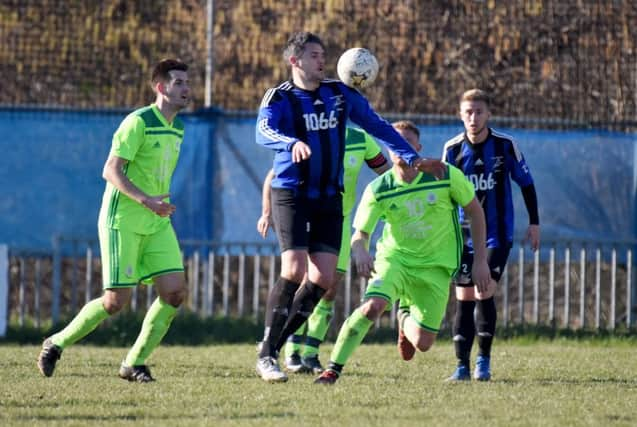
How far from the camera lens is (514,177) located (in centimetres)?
920

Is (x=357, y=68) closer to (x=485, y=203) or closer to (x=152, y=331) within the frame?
(x=485, y=203)

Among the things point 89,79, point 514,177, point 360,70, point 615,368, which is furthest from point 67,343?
point 89,79

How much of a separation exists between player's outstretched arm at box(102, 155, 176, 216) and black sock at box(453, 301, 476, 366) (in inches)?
83.7

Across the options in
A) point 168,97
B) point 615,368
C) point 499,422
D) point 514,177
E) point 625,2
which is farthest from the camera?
point 625,2

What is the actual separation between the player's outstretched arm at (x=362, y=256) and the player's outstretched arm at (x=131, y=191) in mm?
1088

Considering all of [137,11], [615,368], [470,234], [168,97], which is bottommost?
[615,368]

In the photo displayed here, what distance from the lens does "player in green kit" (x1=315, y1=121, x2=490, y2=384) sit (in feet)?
27.5

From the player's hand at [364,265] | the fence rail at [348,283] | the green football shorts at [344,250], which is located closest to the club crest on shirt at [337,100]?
the player's hand at [364,265]

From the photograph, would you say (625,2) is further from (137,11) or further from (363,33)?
(137,11)

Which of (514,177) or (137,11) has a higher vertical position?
(137,11)

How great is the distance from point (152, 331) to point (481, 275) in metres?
2.00

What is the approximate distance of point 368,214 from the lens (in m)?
8.45

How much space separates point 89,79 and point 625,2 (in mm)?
5483

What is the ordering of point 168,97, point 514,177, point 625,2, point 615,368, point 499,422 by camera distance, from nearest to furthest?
point 499,422 < point 168,97 < point 514,177 < point 615,368 < point 625,2
